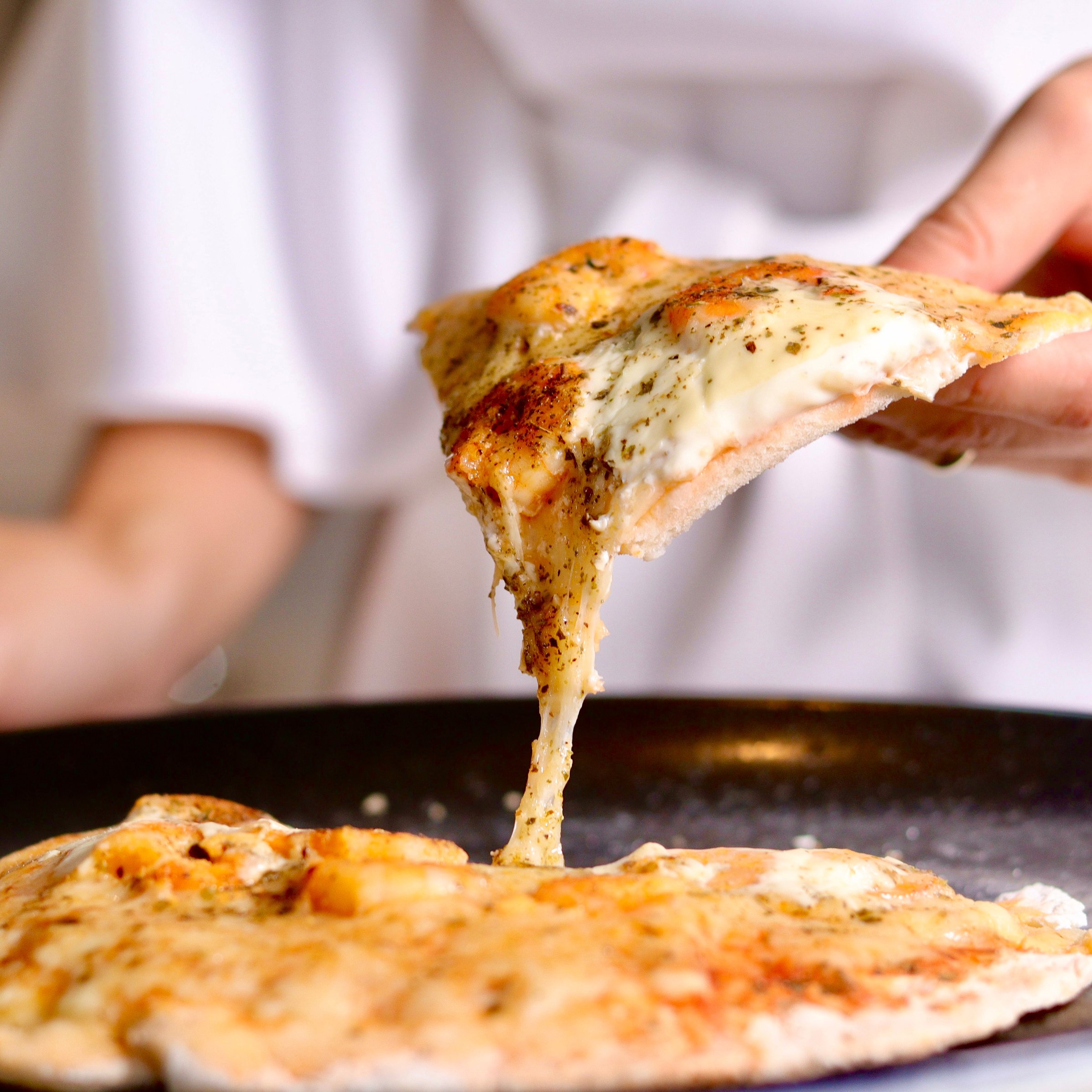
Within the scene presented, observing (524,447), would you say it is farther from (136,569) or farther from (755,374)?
(136,569)

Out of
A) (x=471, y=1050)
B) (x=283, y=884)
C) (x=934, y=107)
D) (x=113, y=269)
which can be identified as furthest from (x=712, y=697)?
(x=113, y=269)

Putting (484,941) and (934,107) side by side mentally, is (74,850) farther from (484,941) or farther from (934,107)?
(934,107)

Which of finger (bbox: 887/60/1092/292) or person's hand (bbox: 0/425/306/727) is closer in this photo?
finger (bbox: 887/60/1092/292)

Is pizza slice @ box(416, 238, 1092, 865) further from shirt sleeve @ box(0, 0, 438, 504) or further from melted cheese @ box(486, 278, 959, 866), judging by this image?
shirt sleeve @ box(0, 0, 438, 504)

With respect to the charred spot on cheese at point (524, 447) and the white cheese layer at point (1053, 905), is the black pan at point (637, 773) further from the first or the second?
the charred spot on cheese at point (524, 447)

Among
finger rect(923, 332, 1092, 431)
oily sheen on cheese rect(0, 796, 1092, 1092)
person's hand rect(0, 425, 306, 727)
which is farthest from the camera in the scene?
person's hand rect(0, 425, 306, 727)

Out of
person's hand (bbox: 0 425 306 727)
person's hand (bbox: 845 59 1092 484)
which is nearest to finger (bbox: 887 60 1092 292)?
person's hand (bbox: 845 59 1092 484)
